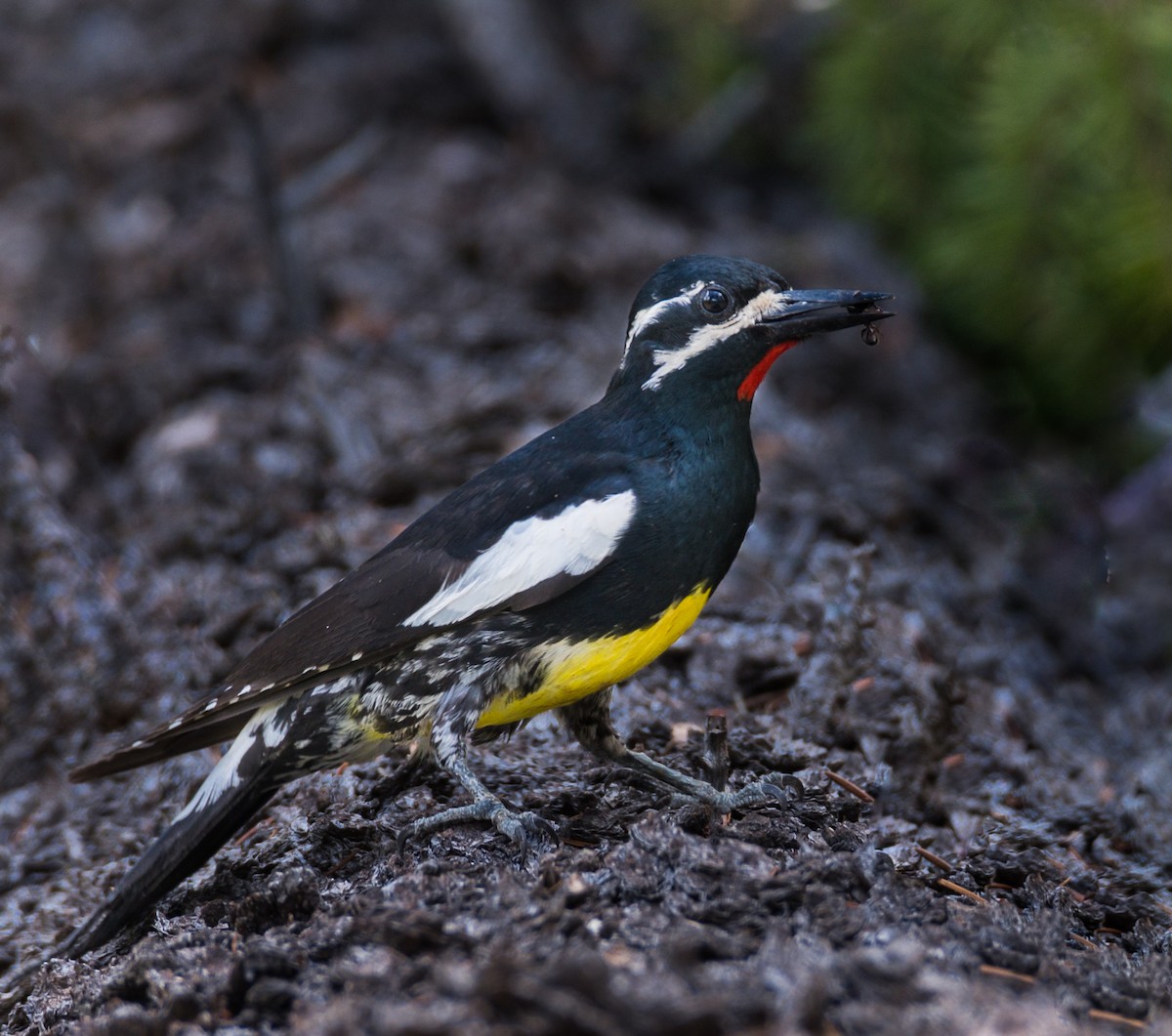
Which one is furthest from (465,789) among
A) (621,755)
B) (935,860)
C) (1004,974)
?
(1004,974)

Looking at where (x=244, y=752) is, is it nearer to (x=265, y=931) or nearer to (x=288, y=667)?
(x=288, y=667)

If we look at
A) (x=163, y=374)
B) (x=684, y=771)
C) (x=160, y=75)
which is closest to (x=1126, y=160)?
(x=684, y=771)

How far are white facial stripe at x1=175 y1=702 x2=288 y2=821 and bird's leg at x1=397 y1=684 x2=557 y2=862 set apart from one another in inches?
15.1

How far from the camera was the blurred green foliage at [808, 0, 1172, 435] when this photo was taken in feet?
16.9

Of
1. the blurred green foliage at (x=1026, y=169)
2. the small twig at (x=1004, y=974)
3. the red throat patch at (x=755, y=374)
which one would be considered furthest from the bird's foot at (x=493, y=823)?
the blurred green foliage at (x=1026, y=169)

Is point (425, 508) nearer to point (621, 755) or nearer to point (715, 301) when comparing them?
point (621, 755)

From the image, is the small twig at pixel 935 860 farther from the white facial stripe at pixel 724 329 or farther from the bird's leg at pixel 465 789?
the white facial stripe at pixel 724 329

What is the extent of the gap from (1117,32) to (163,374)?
4.06 m

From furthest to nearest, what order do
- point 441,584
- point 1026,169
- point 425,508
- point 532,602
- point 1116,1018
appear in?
point 1026,169
point 425,508
point 441,584
point 532,602
point 1116,1018

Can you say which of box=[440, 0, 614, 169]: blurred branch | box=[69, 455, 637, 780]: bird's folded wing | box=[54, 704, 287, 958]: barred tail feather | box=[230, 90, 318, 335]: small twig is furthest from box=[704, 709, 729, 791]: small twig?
box=[440, 0, 614, 169]: blurred branch

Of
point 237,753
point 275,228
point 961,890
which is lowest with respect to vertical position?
point 961,890

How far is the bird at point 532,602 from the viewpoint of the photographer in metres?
3.28

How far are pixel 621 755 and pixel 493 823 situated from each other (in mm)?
472

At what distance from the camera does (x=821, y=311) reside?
349 cm
